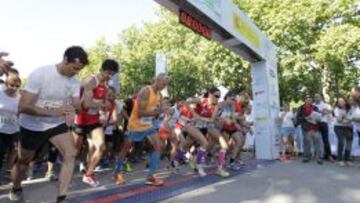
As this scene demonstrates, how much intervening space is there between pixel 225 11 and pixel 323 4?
68.0 ft

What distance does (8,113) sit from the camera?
7098mm

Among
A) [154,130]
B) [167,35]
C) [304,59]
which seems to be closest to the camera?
[154,130]

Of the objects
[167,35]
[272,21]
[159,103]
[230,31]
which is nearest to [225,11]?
[230,31]

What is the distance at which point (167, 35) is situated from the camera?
149 feet

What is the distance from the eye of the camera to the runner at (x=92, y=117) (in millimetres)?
7633

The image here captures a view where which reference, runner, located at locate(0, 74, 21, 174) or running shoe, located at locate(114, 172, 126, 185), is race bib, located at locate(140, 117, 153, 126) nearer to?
running shoe, located at locate(114, 172, 126, 185)

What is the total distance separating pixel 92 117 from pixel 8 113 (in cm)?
127

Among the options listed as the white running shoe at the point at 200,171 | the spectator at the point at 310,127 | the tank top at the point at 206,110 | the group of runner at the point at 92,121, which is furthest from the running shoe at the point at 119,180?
the spectator at the point at 310,127

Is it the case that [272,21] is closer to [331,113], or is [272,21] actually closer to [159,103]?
[331,113]

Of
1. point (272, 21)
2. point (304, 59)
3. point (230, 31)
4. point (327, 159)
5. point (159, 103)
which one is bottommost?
point (327, 159)

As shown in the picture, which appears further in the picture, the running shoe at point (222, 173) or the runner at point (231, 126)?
the runner at point (231, 126)

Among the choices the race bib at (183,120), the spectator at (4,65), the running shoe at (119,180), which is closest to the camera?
the spectator at (4,65)

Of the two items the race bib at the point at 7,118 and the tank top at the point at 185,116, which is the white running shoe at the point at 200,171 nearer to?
the tank top at the point at 185,116

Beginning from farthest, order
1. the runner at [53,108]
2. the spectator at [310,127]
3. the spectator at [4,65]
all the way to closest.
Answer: the spectator at [310,127], the runner at [53,108], the spectator at [4,65]
